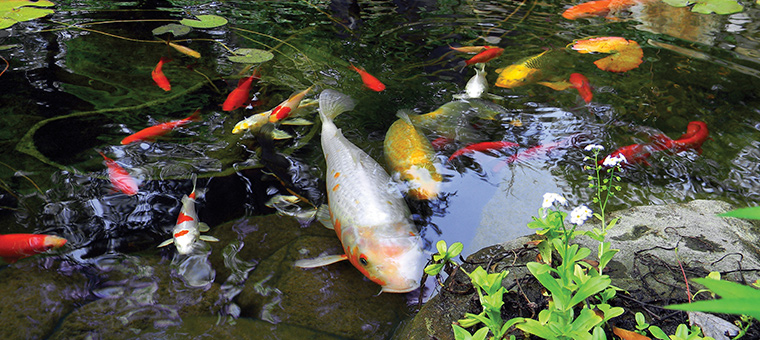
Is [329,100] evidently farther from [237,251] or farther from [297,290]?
[297,290]

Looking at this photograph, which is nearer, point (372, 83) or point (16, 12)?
point (372, 83)

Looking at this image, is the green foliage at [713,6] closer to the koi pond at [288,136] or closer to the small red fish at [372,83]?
the koi pond at [288,136]

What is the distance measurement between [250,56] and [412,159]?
2.56m

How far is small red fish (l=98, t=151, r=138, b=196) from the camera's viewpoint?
3.07 meters

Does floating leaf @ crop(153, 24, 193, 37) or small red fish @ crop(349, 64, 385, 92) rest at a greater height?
floating leaf @ crop(153, 24, 193, 37)

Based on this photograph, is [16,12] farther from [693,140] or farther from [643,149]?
[693,140]

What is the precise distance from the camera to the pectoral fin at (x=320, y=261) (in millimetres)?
2525

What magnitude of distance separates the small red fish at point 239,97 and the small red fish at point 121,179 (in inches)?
41.8

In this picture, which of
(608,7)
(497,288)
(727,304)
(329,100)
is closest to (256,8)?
(329,100)

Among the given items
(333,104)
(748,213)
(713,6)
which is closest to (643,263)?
(748,213)

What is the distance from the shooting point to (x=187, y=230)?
8.74ft

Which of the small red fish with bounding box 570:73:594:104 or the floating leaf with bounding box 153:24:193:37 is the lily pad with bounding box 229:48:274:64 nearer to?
the floating leaf with bounding box 153:24:193:37

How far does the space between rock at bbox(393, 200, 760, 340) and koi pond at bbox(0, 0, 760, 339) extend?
0.30 m

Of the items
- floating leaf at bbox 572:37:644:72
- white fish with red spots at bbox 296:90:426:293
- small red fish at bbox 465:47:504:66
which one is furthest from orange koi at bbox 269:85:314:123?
floating leaf at bbox 572:37:644:72
